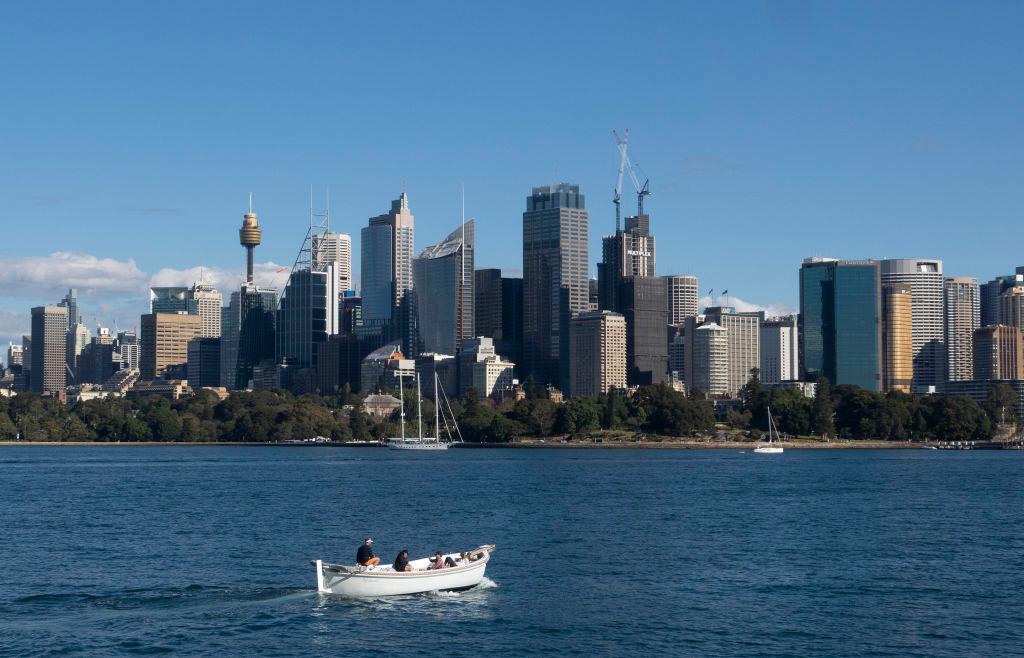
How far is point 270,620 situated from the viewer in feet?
185

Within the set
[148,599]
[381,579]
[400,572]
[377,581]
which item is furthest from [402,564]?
[148,599]

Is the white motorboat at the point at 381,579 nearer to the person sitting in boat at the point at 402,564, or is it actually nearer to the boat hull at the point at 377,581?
the boat hull at the point at 377,581

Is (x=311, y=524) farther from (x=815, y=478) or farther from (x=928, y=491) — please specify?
(x=815, y=478)

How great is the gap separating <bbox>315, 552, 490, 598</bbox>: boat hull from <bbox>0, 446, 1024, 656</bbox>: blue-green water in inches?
22.0

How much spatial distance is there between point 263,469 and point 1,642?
129527mm

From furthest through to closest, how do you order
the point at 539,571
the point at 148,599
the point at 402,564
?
the point at 539,571, the point at 148,599, the point at 402,564

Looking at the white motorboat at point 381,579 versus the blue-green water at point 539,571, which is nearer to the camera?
the blue-green water at point 539,571

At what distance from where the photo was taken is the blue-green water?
53.4m

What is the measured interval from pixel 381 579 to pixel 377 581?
7.4 inches

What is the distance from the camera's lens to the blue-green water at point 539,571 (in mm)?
53375

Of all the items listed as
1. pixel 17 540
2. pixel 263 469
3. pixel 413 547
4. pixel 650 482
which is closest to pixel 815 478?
pixel 650 482

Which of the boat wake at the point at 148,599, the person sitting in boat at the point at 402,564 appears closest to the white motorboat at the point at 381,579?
the person sitting in boat at the point at 402,564

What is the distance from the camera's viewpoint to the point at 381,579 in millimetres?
59469

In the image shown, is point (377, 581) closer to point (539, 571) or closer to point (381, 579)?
point (381, 579)
